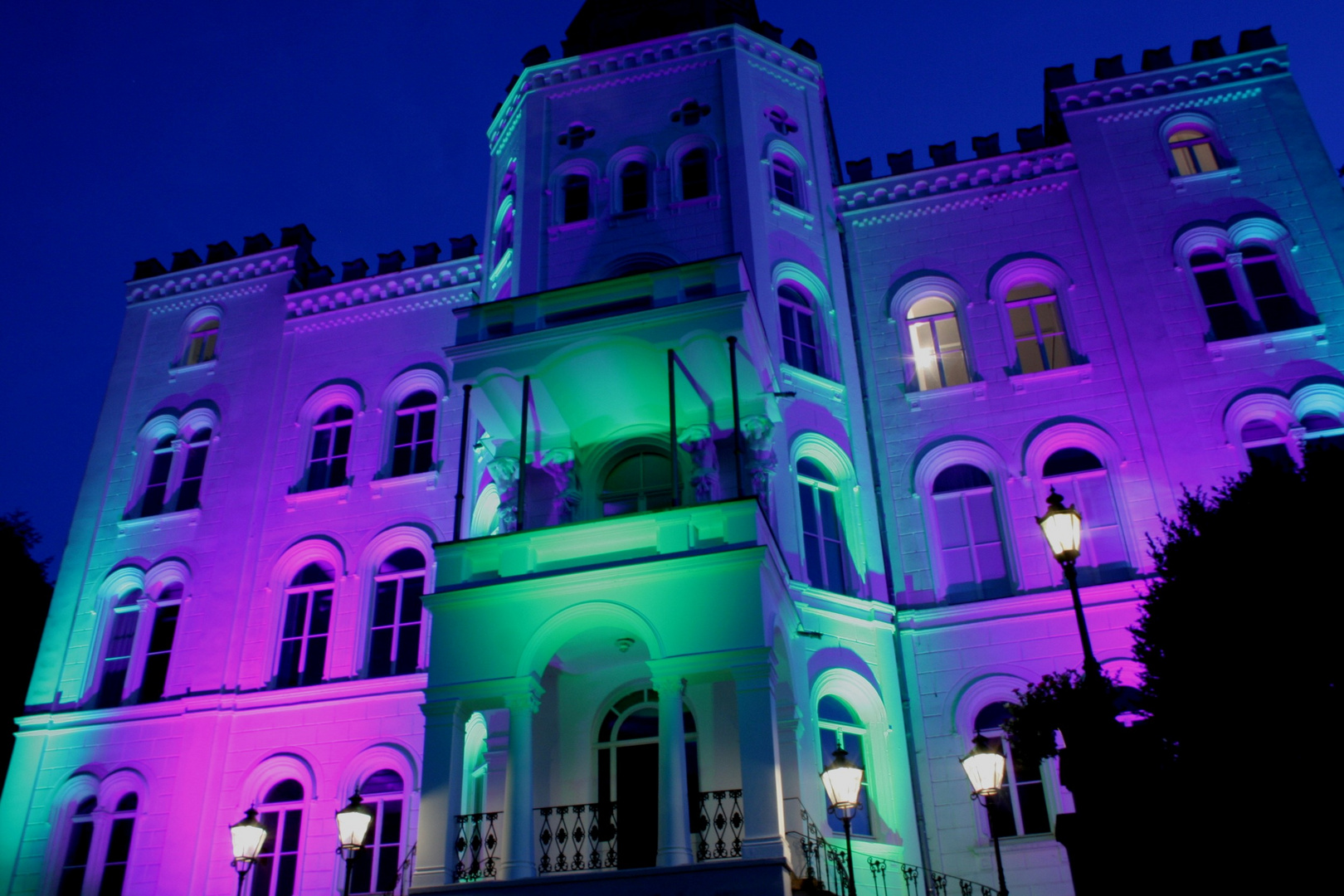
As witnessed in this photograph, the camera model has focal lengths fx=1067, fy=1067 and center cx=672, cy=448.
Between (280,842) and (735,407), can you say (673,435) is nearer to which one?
(735,407)

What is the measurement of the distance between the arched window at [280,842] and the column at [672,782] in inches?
385

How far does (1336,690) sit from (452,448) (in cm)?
1657

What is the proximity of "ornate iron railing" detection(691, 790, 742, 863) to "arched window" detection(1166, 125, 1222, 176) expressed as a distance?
1711cm

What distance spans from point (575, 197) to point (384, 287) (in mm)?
5688

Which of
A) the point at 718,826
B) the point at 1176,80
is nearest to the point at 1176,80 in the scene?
the point at 1176,80

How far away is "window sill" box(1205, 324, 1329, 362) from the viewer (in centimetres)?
2047

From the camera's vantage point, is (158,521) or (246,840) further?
(158,521)

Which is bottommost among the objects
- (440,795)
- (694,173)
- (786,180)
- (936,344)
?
(440,795)

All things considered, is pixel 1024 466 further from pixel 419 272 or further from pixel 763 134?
pixel 419 272

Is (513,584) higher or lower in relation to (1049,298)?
lower

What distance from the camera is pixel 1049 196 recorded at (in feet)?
77.4

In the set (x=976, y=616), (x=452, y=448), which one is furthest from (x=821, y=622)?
(x=452, y=448)

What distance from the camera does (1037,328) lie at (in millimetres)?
22375

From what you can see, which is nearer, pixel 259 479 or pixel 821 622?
pixel 821 622
